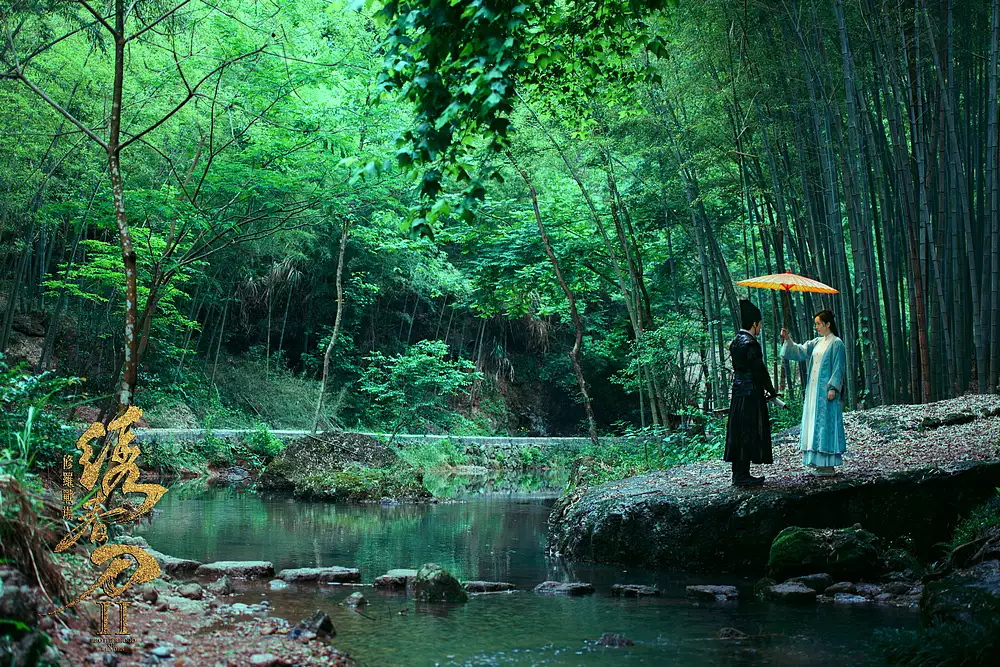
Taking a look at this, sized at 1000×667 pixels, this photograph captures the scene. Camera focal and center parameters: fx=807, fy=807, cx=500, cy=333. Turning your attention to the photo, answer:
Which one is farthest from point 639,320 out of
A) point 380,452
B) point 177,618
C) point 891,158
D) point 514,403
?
point 177,618

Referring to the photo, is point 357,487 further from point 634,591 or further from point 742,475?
point 634,591

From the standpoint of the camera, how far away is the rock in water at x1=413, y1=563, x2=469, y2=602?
4539 mm

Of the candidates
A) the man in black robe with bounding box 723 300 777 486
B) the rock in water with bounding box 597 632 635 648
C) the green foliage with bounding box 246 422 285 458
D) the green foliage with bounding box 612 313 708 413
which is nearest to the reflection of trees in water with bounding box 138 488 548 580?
the man in black robe with bounding box 723 300 777 486

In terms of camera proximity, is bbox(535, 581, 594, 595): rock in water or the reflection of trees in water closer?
bbox(535, 581, 594, 595): rock in water

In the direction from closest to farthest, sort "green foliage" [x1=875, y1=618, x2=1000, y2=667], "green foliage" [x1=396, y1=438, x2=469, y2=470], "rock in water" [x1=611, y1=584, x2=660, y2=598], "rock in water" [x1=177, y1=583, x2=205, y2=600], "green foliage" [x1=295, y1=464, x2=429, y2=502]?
"green foliage" [x1=875, y1=618, x2=1000, y2=667] < "rock in water" [x1=177, y1=583, x2=205, y2=600] < "rock in water" [x1=611, y1=584, x2=660, y2=598] < "green foliage" [x1=295, y1=464, x2=429, y2=502] < "green foliage" [x1=396, y1=438, x2=469, y2=470]

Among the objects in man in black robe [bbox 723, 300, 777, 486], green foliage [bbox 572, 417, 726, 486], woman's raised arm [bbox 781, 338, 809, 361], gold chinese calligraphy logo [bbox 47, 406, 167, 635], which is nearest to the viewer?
gold chinese calligraphy logo [bbox 47, 406, 167, 635]

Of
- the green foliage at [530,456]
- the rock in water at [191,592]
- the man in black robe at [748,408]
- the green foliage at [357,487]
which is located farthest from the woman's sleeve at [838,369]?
the green foliage at [530,456]

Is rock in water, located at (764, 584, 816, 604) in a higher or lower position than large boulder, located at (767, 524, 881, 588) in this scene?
lower

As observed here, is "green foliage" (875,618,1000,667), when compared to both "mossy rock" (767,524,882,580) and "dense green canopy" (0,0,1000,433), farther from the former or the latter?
"dense green canopy" (0,0,1000,433)

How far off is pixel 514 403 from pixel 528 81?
17808 mm

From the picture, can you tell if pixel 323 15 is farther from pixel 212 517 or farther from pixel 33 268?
pixel 33 268

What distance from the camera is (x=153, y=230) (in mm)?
14008

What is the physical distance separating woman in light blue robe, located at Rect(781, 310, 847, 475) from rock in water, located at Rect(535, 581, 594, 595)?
2.25m

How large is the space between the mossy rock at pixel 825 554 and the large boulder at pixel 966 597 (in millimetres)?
1371
